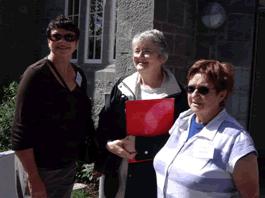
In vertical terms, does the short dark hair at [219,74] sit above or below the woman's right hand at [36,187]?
above

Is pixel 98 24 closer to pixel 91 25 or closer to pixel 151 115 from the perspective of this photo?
pixel 91 25

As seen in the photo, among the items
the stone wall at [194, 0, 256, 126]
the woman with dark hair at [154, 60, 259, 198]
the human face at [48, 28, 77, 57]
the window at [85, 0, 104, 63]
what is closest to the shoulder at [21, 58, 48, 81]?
the human face at [48, 28, 77, 57]

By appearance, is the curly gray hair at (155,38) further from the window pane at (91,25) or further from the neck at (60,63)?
the window pane at (91,25)

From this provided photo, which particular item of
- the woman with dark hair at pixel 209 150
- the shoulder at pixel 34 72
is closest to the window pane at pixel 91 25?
the shoulder at pixel 34 72

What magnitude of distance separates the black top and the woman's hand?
10.0 inches

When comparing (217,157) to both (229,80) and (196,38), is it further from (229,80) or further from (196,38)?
(196,38)

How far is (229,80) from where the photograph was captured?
2.43m

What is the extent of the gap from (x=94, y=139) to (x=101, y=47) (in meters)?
5.28

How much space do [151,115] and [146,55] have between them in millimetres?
392

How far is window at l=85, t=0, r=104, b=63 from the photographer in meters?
8.68

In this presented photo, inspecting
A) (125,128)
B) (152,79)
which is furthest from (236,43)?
(125,128)

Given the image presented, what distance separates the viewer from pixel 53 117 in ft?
9.77

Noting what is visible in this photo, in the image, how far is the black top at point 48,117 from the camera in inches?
113

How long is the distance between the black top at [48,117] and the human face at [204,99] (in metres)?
0.91
